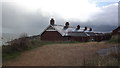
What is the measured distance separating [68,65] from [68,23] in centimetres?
4438

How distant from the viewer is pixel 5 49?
637 inches

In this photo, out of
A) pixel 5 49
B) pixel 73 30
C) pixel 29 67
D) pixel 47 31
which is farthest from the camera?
pixel 73 30

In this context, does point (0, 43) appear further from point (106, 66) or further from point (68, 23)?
point (68, 23)

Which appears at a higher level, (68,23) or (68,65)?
(68,23)

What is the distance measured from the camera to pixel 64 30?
52.1m

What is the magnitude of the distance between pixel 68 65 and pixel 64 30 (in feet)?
132

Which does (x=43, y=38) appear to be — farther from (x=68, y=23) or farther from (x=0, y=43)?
(x=0, y=43)

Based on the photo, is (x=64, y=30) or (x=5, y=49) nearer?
(x=5, y=49)

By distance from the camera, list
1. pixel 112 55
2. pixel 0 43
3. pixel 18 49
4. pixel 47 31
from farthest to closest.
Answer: pixel 47 31
pixel 0 43
pixel 18 49
pixel 112 55

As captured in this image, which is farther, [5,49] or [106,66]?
[5,49]

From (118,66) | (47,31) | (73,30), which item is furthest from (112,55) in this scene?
(73,30)

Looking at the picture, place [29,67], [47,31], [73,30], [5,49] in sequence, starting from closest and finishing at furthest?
[29,67]
[5,49]
[47,31]
[73,30]

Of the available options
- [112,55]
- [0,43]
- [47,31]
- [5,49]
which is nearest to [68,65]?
[112,55]

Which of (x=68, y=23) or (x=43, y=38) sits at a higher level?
(x=68, y=23)
